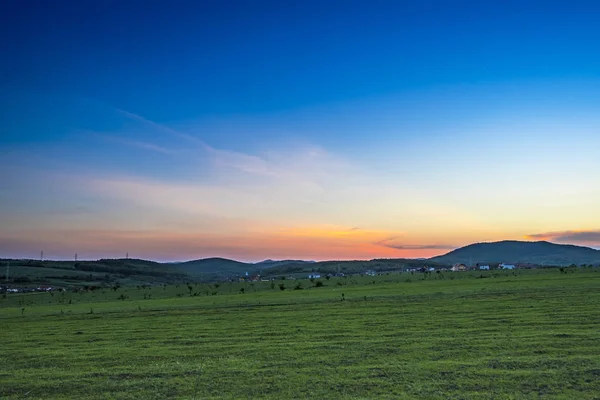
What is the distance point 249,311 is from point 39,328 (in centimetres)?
902

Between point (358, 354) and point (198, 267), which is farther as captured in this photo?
point (198, 267)

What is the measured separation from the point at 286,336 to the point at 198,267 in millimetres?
177264

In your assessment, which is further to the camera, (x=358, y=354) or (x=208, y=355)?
(x=208, y=355)

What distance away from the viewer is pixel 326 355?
11.3 metres

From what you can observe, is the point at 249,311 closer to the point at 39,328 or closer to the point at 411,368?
the point at 39,328

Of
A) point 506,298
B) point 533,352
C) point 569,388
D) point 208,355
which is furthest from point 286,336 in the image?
point 506,298

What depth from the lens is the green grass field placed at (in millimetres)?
8578

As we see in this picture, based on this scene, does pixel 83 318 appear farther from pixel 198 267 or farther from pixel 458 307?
pixel 198 267

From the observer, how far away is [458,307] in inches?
803

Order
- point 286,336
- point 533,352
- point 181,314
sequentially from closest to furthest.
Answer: point 533,352, point 286,336, point 181,314

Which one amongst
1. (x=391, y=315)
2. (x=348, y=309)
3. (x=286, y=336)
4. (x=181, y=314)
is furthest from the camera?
(x=181, y=314)

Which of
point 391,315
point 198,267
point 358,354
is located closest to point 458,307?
point 391,315

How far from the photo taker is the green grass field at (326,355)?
28.1ft

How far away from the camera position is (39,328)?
19.8 meters
